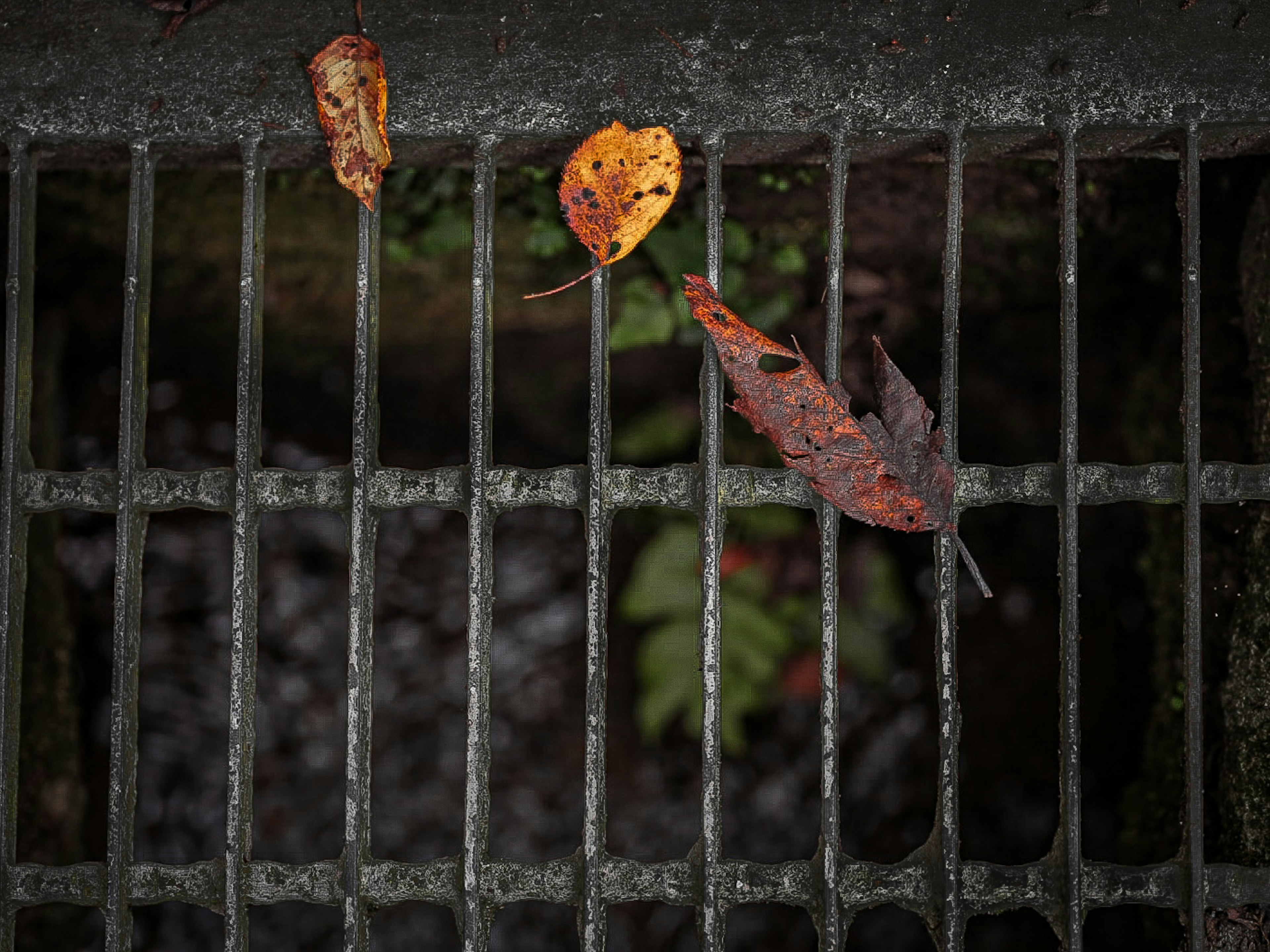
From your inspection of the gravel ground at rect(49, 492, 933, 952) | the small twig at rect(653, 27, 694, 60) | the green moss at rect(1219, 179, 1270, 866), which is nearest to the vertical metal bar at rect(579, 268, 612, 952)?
the small twig at rect(653, 27, 694, 60)

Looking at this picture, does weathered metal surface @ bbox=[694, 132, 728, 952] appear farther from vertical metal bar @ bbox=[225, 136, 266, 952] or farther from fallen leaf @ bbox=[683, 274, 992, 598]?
vertical metal bar @ bbox=[225, 136, 266, 952]

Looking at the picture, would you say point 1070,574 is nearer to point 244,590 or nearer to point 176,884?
point 244,590

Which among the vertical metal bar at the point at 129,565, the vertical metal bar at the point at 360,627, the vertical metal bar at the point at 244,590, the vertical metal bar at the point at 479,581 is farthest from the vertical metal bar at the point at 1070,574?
the vertical metal bar at the point at 129,565

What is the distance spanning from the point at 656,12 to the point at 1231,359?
57.4 inches

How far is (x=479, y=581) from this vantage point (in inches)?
Result: 73.9

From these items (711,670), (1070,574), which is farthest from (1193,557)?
(711,670)

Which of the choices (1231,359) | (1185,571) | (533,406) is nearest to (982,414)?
(1231,359)

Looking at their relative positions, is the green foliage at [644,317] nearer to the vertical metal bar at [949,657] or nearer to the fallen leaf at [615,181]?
the fallen leaf at [615,181]

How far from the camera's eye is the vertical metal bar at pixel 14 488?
1.91 m

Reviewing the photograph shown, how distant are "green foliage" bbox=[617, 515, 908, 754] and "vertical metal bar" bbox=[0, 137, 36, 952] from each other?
1.42 meters

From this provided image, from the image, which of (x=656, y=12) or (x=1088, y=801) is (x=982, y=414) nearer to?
(x=1088, y=801)

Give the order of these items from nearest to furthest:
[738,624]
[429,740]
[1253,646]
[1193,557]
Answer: [1193,557] < [1253,646] < [738,624] < [429,740]

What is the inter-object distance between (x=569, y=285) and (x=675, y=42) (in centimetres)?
52

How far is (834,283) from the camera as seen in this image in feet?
6.03
